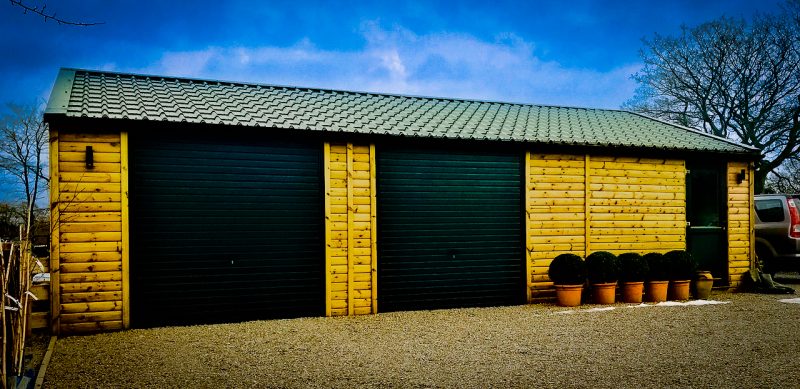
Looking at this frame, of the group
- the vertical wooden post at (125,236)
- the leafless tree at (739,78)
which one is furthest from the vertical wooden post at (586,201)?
the leafless tree at (739,78)

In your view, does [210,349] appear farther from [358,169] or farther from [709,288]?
[709,288]

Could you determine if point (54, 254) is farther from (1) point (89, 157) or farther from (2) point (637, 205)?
(2) point (637, 205)

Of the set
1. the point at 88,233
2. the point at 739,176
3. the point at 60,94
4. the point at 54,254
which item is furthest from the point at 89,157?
the point at 739,176

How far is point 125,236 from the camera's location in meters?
7.61

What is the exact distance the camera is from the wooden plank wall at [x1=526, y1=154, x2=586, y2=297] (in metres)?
9.85

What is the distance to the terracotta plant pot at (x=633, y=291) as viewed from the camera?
9773 mm

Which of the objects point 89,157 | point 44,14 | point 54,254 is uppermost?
point 44,14

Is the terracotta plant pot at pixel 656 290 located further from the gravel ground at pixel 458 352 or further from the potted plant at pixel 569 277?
the potted plant at pixel 569 277

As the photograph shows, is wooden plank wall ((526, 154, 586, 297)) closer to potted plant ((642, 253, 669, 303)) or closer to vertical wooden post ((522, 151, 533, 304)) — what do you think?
vertical wooden post ((522, 151, 533, 304))

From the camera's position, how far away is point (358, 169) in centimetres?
889

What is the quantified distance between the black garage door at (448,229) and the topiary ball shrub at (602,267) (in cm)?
114

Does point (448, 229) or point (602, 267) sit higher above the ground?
point (448, 229)

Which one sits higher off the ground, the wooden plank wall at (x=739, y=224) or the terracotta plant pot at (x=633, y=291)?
the wooden plank wall at (x=739, y=224)

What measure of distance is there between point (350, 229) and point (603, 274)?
4337mm
